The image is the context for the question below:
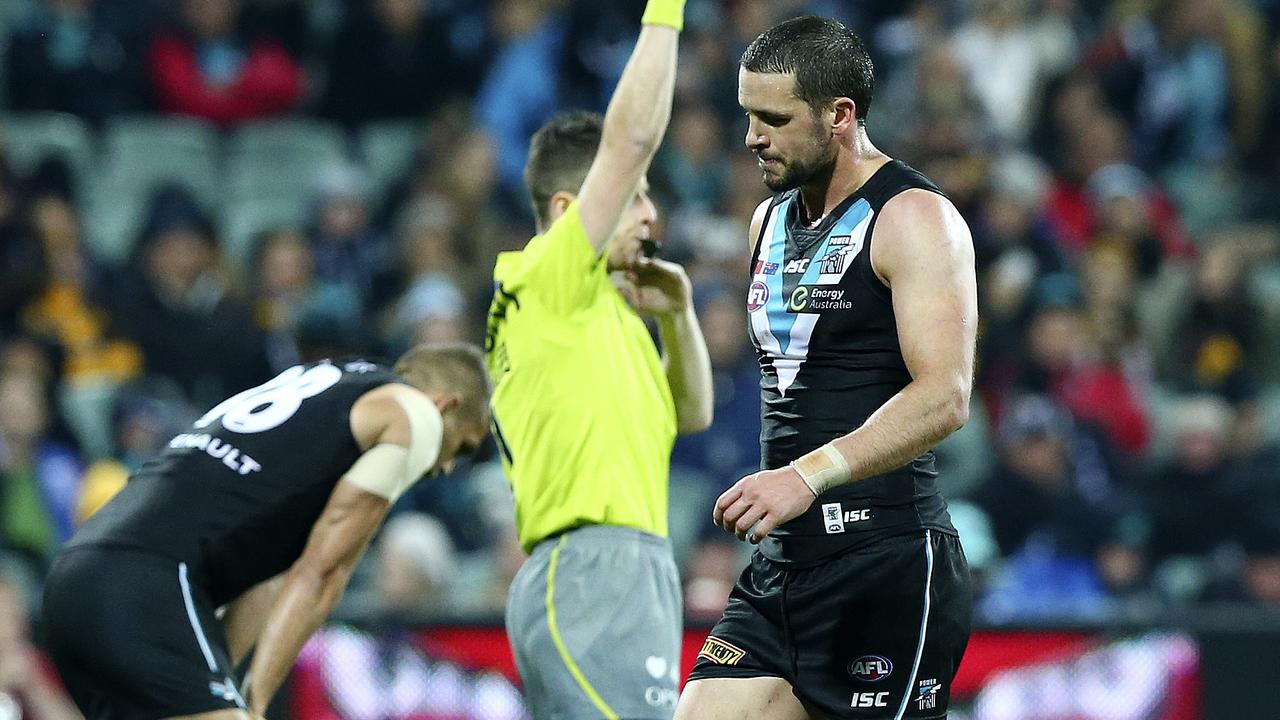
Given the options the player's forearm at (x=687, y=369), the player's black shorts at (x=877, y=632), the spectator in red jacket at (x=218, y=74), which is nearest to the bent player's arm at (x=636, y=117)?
the player's forearm at (x=687, y=369)

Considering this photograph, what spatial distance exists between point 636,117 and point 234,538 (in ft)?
5.99

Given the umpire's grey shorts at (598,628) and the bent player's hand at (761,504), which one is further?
the umpire's grey shorts at (598,628)

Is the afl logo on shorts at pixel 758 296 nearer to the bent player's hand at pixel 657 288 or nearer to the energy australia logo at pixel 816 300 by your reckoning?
the energy australia logo at pixel 816 300

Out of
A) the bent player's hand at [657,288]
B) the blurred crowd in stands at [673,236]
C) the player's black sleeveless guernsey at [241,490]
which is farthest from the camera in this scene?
the blurred crowd in stands at [673,236]

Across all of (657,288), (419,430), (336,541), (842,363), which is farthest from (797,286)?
(336,541)

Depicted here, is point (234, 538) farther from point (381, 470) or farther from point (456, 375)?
point (456, 375)

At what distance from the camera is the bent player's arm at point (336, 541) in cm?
557

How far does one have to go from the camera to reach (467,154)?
1293 centimetres

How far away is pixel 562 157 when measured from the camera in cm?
580

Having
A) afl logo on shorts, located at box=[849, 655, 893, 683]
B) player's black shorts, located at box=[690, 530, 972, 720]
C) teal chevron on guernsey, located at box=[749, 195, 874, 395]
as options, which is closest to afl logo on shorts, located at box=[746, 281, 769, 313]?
teal chevron on guernsey, located at box=[749, 195, 874, 395]

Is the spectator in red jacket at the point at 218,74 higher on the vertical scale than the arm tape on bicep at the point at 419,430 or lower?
higher

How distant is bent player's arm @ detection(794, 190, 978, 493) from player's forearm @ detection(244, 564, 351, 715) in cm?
187

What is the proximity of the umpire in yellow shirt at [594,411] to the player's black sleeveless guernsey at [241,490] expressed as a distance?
0.59 meters

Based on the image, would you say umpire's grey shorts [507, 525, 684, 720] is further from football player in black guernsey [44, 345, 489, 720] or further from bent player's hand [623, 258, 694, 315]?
bent player's hand [623, 258, 694, 315]
